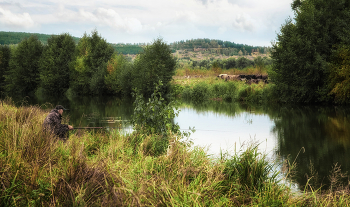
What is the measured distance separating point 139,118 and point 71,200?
17.3 ft

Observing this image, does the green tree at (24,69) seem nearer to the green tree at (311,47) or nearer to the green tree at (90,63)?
the green tree at (90,63)

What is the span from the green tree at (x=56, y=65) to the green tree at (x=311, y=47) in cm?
3423

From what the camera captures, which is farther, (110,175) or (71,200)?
(110,175)

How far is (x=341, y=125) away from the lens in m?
17.1

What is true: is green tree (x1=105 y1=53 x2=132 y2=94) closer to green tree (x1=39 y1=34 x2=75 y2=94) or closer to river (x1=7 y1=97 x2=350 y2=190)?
green tree (x1=39 y1=34 x2=75 y2=94)

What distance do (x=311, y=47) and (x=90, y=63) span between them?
3329 centimetres

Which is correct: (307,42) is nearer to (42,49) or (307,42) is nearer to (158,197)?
(158,197)

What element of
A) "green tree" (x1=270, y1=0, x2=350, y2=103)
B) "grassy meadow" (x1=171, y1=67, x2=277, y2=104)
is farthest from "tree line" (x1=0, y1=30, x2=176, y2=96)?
"green tree" (x1=270, y1=0, x2=350, y2=103)

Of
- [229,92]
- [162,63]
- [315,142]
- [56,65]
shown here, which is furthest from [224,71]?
[315,142]

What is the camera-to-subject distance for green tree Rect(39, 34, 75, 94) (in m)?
50.4

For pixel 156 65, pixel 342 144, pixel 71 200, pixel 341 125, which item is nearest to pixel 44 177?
pixel 71 200

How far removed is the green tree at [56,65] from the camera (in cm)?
5038

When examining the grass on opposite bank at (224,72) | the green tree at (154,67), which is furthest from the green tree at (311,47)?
the green tree at (154,67)

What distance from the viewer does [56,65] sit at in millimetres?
50781
